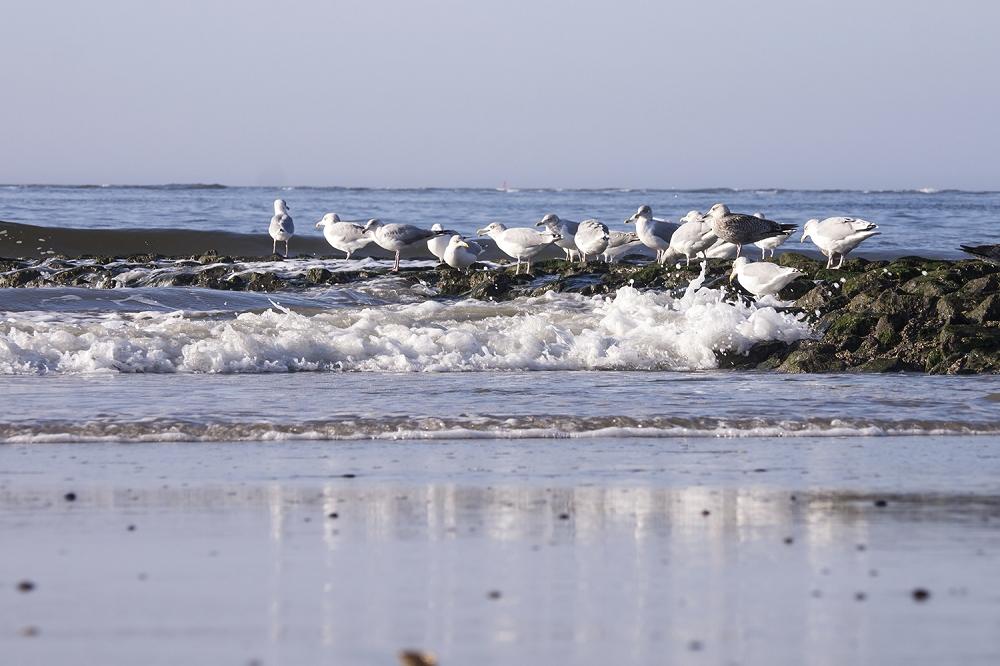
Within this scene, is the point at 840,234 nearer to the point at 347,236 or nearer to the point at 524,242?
the point at 524,242

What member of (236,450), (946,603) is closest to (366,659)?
(946,603)

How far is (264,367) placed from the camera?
12.0 metres

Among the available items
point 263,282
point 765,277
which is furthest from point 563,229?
point 765,277

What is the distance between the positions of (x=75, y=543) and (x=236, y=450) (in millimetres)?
2371

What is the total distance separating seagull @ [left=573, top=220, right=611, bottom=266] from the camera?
1912cm

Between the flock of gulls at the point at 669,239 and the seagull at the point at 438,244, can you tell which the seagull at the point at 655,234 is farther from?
the seagull at the point at 438,244

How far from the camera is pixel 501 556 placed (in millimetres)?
5039

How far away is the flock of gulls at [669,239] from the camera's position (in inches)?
643

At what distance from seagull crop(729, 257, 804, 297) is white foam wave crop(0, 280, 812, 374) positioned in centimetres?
30

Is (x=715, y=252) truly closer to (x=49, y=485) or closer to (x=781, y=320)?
(x=781, y=320)

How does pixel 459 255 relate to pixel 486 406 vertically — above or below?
above

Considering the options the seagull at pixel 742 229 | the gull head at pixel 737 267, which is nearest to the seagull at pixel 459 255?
the seagull at pixel 742 229

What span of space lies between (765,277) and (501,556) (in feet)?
31.0

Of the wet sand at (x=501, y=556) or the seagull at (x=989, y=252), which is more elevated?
the seagull at (x=989, y=252)
